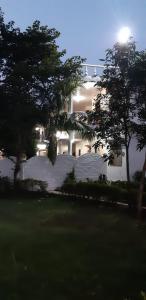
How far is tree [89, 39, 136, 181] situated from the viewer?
12.9 meters

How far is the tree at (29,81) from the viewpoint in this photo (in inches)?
738

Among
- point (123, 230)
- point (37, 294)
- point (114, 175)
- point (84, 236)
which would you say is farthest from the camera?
point (114, 175)

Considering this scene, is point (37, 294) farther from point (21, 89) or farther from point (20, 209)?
point (21, 89)

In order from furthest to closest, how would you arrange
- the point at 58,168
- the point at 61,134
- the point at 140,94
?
the point at 61,134 → the point at 58,168 → the point at 140,94

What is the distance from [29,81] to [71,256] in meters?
12.4

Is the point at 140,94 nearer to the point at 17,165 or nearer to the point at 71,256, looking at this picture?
the point at 71,256

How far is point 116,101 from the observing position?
13.3 metres

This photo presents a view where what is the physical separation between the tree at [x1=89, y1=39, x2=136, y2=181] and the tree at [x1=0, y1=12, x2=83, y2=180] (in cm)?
539

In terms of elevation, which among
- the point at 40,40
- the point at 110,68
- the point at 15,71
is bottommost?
the point at 110,68

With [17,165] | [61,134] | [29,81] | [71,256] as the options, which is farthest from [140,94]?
[61,134]

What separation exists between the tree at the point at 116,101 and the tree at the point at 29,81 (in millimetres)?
5387

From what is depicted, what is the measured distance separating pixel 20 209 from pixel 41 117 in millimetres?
5902

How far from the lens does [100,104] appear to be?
13.7 m

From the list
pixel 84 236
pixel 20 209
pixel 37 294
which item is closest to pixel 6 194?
pixel 20 209
